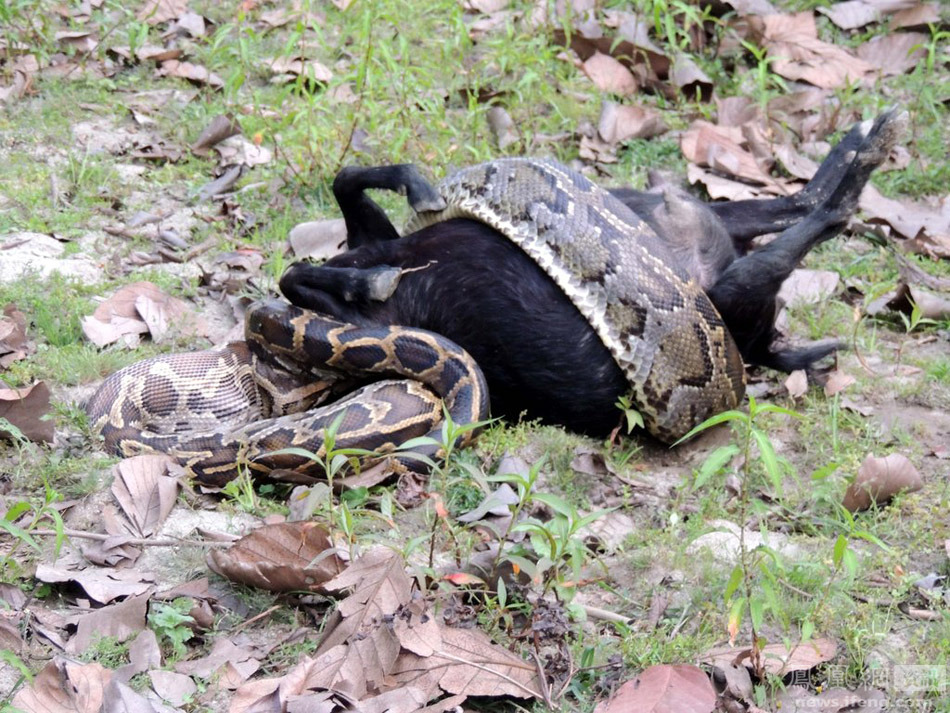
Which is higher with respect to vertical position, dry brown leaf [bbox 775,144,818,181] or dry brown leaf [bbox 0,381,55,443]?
dry brown leaf [bbox 775,144,818,181]

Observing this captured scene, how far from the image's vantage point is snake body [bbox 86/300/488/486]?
4824mm

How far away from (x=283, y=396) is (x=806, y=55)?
506 cm

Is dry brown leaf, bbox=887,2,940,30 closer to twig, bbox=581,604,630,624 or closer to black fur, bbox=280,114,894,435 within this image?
black fur, bbox=280,114,894,435

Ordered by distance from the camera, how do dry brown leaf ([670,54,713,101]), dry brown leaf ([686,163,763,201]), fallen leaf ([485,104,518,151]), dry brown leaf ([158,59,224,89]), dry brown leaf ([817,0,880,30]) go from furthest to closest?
dry brown leaf ([817,0,880,30]) → dry brown leaf ([670,54,713,101]) → dry brown leaf ([158,59,224,89]) → fallen leaf ([485,104,518,151]) → dry brown leaf ([686,163,763,201])

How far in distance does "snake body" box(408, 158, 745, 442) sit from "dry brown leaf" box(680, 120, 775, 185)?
89.3 inches

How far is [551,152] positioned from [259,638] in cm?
461

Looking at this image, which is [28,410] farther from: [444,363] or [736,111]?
[736,111]

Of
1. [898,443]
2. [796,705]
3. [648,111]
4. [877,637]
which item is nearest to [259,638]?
[796,705]

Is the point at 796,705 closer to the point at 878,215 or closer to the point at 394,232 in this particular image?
the point at 394,232

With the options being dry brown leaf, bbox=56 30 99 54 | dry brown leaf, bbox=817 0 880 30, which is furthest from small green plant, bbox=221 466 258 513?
dry brown leaf, bbox=817 0 880 30

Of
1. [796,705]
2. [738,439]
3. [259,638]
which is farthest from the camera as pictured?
[738,439]

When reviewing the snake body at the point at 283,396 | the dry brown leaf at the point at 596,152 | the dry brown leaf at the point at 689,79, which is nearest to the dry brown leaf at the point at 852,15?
the dry brown leaf at the point at 689,79

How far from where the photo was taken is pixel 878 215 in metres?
6.92

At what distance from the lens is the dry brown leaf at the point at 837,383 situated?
5412 mm
